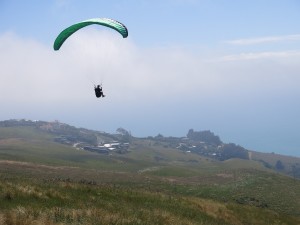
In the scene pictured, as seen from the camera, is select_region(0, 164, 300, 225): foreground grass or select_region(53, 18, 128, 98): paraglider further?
select_region(53, 18, 128, 98): paraglider

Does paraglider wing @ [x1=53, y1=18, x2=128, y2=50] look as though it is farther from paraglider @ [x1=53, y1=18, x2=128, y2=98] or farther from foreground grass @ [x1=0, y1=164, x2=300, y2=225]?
foreground grass @ [x1=0, y1=164, x2=300, y2=225]

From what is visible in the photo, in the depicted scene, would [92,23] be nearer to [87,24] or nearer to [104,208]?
[87,24]

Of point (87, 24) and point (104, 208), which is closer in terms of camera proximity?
point (104, 208)

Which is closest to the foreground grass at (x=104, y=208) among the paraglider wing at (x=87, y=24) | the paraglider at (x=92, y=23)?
the paraglider at (x=92, y=23)

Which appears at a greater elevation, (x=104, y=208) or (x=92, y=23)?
(x=92, y=23)

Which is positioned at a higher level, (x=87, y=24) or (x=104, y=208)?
(x=87, y=24)

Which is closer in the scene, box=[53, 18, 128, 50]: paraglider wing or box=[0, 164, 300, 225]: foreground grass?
box=[0, 164, 300, 225]: foreground grass

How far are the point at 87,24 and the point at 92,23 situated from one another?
54 centimetres

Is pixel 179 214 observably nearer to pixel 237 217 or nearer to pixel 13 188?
pixel 237 217

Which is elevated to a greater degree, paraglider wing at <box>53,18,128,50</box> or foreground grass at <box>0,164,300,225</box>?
paraglider wing at <box>53,18,128,50</box>

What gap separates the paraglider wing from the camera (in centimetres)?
3000

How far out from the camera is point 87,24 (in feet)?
104

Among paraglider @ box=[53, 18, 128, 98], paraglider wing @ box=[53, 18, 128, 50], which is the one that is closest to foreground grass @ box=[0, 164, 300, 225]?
paraglider @ box=[53, 18, 128, 98]

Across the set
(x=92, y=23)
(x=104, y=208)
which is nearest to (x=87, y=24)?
(x=92, y=23)
